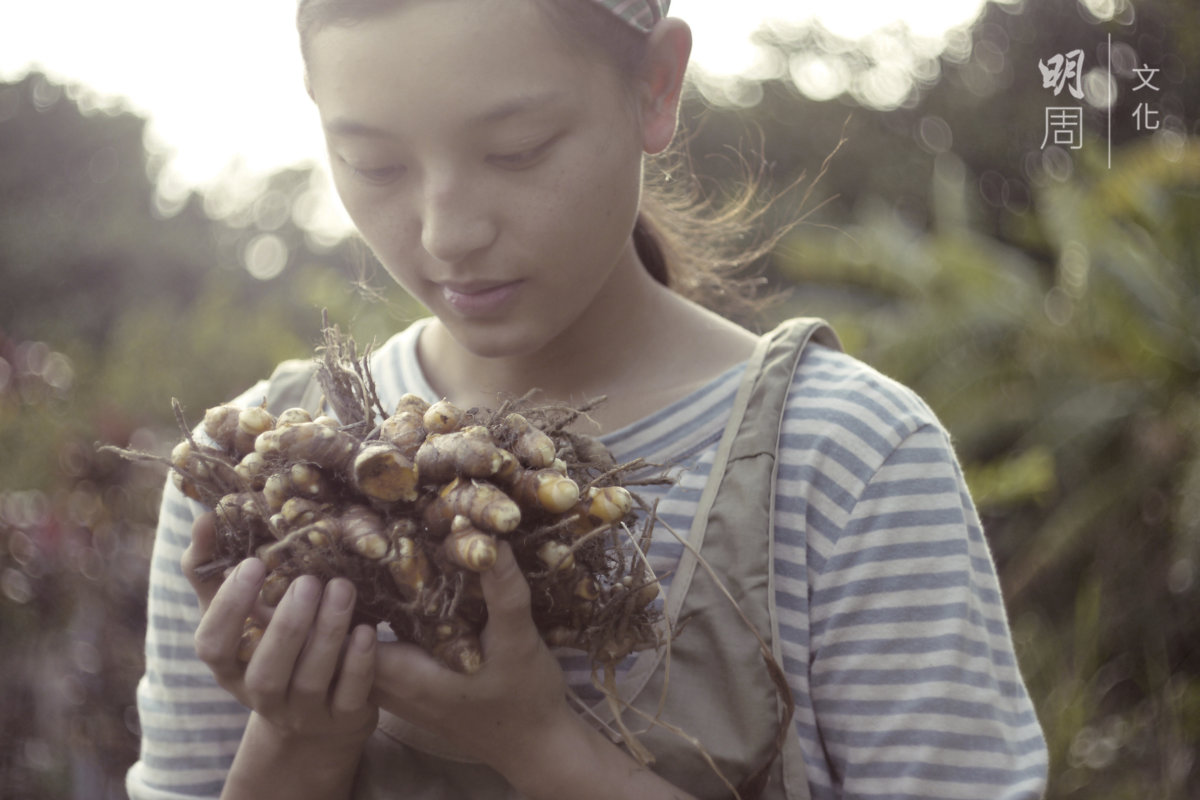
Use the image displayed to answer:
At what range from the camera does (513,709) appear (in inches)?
42.4

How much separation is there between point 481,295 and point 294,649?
501 mm

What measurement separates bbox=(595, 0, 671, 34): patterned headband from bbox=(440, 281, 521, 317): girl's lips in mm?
366

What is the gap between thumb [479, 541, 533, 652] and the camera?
0.94 metres

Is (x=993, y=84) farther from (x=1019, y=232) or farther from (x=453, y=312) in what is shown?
(x=453, y=312)

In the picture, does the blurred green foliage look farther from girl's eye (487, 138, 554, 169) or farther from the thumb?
the thumb

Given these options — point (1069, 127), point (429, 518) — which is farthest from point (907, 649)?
point (1069, 127)

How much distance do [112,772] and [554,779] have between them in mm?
2496

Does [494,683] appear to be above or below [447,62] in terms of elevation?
below

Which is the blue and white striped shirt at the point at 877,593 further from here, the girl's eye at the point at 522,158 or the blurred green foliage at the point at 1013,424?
the blurred green foliage at the point at 1013,424

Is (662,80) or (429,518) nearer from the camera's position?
(429,518)

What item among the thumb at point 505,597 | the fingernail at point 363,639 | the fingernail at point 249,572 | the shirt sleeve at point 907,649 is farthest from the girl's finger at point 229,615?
the shirt sleeve at point 907,649

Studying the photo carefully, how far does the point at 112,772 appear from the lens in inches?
120

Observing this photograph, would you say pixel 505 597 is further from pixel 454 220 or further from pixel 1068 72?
pixel 1068 72

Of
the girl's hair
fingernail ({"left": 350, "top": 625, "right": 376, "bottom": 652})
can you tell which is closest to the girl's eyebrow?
the girl's hair
